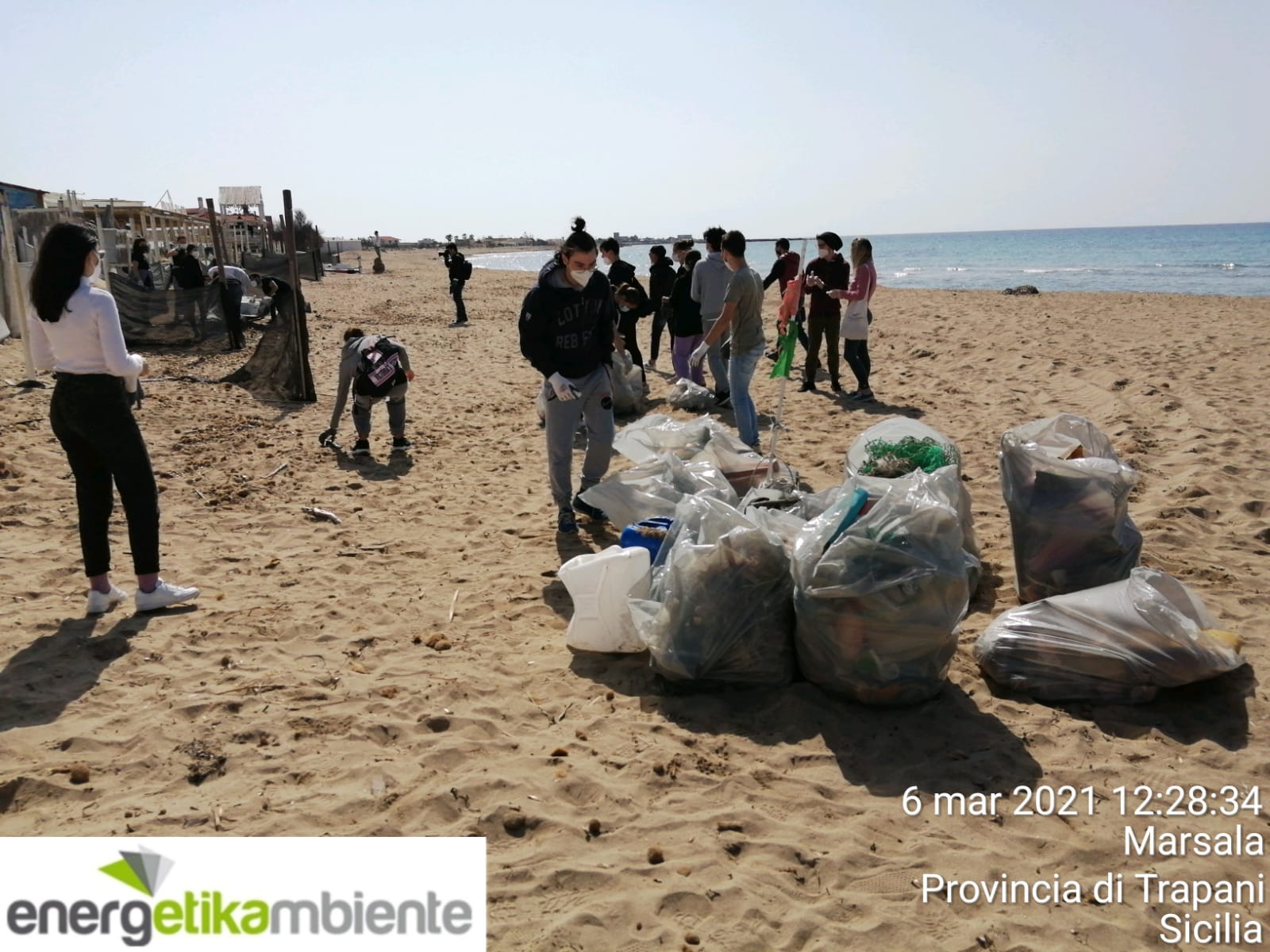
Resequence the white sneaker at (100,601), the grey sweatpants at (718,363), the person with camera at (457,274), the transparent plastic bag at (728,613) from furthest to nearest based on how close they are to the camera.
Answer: the person with camera at (457,274) < the grey sweatpants at (718,363) < the white sneaker at (100,601) < the transparent plastic bag at (728,613)

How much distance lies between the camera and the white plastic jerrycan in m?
3.94

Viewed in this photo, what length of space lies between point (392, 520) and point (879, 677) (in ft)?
11.4

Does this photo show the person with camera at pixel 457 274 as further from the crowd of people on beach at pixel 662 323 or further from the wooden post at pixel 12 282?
the wooden post at pixel 12 282

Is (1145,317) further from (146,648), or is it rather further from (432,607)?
(146,648)

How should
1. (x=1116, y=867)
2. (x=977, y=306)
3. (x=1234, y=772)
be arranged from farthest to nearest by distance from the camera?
(x=977, y=306), (x=1234, y=772), (x=1116, y=867)

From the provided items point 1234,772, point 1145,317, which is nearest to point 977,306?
point 1145,317

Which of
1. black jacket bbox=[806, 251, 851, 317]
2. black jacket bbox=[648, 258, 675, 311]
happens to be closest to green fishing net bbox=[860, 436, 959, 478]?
black jacket bbox=[806, 251, 851, 317]

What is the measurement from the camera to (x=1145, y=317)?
578 inches

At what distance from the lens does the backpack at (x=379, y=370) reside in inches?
287

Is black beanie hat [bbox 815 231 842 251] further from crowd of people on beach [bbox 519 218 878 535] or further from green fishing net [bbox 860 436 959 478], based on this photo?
green fishing net [bbox 860 436 959 478]

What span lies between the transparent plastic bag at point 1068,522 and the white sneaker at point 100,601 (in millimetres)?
4065

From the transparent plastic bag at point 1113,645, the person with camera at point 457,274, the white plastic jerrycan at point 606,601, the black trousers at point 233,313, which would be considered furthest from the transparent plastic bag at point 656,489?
the person with camera at point 457,274

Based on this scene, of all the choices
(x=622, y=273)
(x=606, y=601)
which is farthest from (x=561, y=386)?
(x=622, y=273)

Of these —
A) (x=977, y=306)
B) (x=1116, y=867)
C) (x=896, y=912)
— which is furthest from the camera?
(x=977, y=306)
